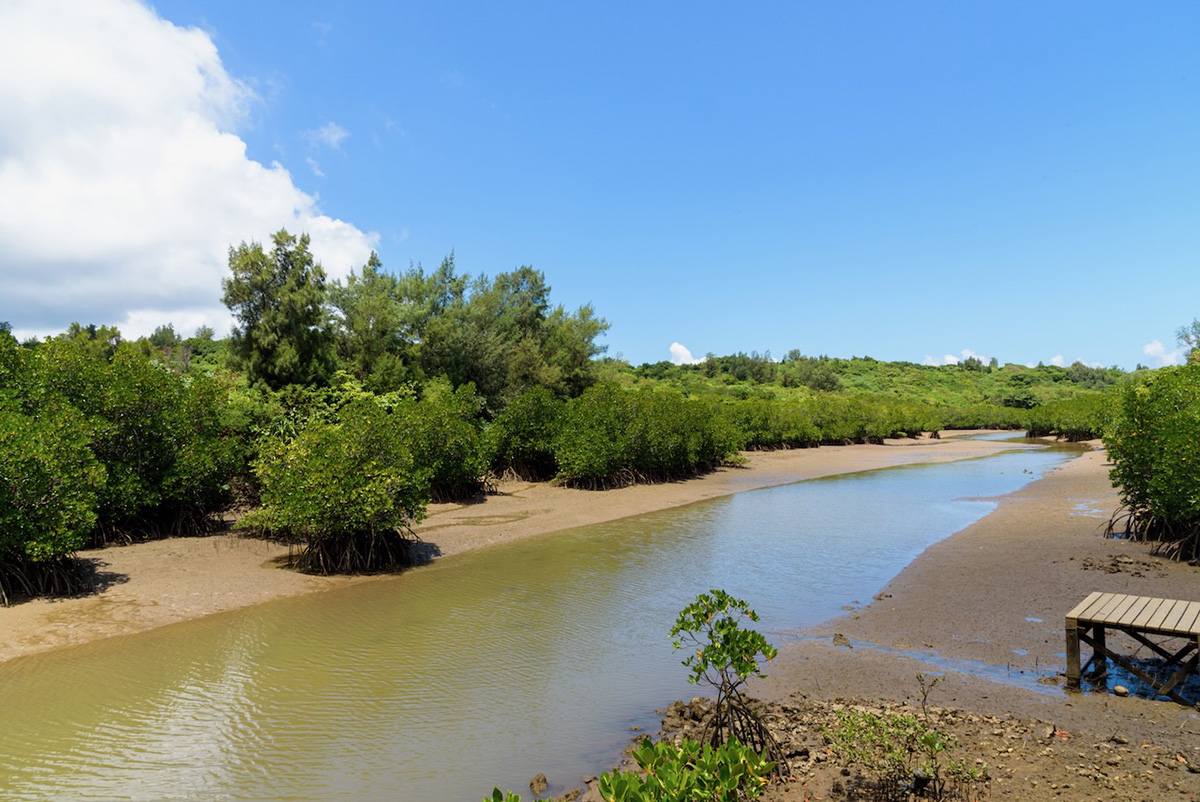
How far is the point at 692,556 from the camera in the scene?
17.1m

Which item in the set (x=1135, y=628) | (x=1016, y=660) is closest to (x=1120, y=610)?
(x=1135, y=628)

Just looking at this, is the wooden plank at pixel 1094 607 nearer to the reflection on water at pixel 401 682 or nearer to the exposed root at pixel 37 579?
the reflection on water at pixel 401 682

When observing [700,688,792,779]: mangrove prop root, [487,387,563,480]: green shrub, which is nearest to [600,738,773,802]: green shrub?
[700,688,792,779]: mangrove prop root

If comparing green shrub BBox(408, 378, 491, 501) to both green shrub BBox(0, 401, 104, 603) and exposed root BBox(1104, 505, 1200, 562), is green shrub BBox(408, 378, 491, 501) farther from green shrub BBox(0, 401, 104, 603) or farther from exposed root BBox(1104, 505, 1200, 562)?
exposed root BBox(1104, 505, 1200, 562)

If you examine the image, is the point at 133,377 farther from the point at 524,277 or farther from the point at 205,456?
the point at 524,277

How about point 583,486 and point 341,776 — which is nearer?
point 341,776

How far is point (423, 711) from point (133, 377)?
12.3m

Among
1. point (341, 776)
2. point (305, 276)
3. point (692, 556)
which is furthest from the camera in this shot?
point (305, 276)

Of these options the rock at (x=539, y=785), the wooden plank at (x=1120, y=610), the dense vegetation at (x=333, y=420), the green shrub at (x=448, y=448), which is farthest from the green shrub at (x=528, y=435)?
the rock at (x=539, y=785)

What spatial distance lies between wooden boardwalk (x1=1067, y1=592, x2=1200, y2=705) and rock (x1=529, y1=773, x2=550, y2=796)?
627 centimetres

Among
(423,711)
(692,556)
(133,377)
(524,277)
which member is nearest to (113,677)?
(423,711)

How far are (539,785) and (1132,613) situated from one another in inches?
278

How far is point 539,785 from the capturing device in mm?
6312

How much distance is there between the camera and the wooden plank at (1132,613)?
7547mm
